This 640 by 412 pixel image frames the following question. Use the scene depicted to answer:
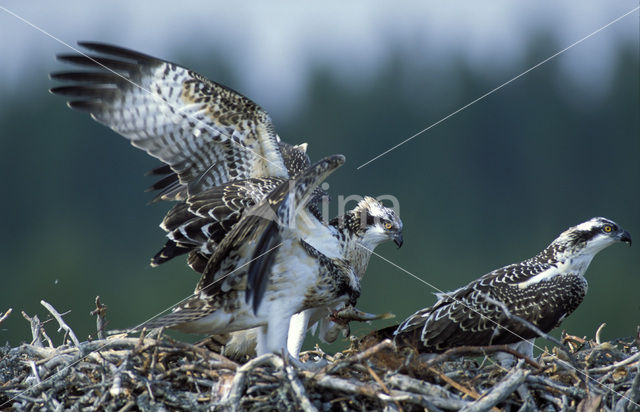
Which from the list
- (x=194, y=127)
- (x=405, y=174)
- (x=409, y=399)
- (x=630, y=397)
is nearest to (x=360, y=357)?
(x=409, y=399)

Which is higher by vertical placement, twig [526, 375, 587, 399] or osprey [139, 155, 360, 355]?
osprey [139, 155, 360, 355]

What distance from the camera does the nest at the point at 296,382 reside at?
529 centimetres

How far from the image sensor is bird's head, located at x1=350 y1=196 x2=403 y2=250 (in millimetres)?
7715

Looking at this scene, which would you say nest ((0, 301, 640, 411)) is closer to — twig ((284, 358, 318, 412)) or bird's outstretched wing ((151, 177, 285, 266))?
twig ((284, 358, 318, 412))

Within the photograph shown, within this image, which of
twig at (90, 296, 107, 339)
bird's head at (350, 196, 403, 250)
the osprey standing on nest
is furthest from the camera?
bird's head at (350, 196, 403, 250)

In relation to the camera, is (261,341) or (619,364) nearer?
(619,364)

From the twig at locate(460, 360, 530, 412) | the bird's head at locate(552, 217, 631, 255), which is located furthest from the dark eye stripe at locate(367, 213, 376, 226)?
the twig at locate(460, 360, 530, 412)

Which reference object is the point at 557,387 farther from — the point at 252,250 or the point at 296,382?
the point at 252,250

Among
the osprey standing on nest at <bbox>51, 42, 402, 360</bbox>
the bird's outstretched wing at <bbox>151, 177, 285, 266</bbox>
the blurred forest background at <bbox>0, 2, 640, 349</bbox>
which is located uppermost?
the osprey standing on nest at <bbox>51, 42, 402, 360</bbox>

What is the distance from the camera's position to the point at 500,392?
5129mm

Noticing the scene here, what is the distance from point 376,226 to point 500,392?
2796 millimetres

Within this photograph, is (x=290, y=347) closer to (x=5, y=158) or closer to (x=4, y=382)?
(x=4, y=382)

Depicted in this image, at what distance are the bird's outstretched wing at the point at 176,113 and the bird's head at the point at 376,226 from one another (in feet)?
2.65

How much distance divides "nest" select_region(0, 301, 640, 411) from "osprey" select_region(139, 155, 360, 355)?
Result: 1.42 ft
